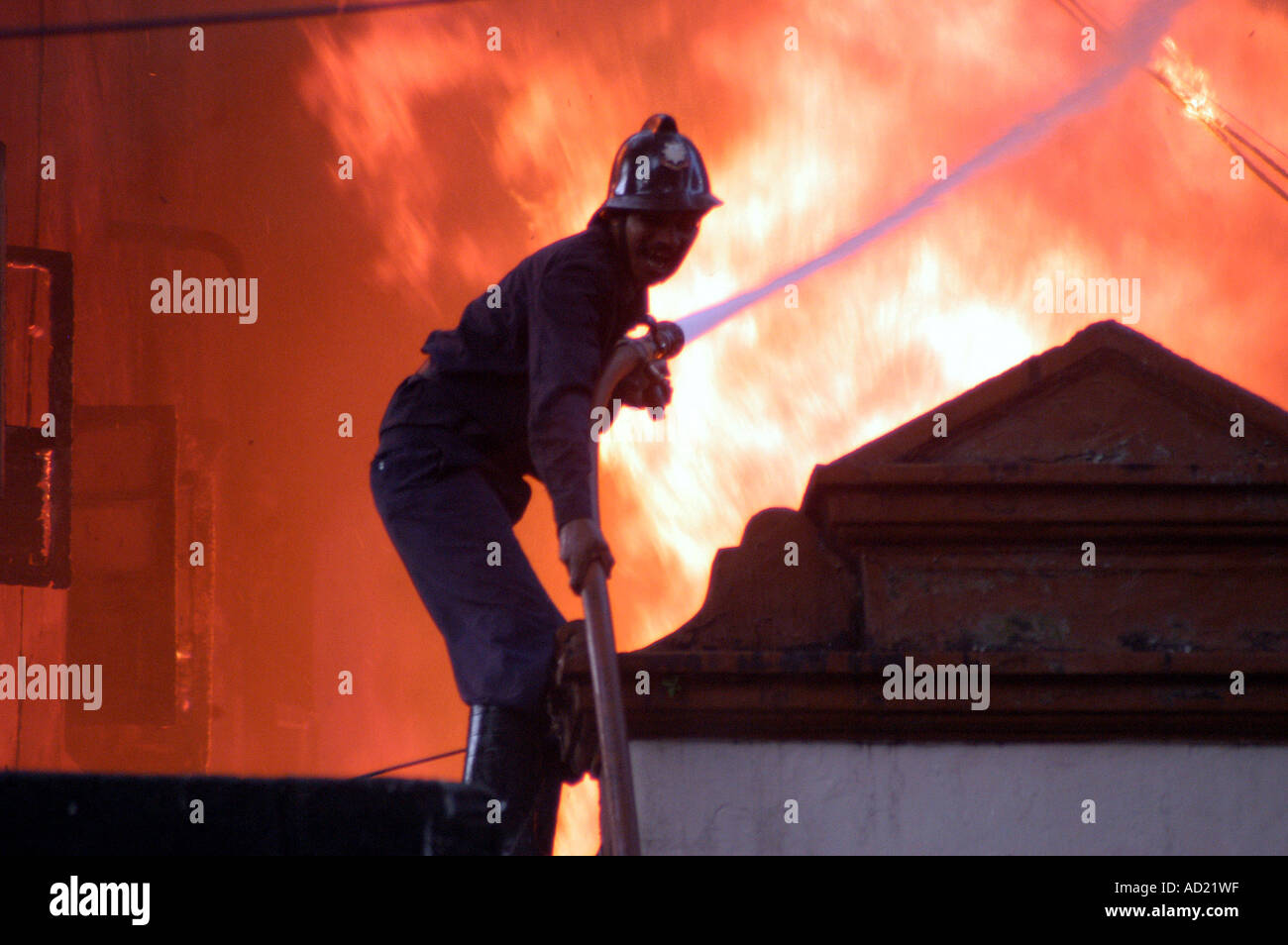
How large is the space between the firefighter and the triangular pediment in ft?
2.68

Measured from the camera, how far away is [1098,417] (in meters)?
4.60

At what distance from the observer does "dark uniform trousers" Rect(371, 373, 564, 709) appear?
13.8 feet

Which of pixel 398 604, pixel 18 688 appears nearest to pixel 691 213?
pixel 18 688

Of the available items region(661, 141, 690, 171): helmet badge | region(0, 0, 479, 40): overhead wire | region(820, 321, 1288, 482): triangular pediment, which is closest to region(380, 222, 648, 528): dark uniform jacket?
region(661, 141, 690, 171): helmet badge

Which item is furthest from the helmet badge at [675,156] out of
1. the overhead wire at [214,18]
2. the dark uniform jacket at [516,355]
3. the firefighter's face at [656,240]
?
the overhead wire at [214,18]

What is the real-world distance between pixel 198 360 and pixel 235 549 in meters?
1.83

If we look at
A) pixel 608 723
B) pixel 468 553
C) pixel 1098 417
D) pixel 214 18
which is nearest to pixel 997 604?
pixel 1098 417

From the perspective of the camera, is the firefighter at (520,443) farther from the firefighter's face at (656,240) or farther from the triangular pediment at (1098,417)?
the triangular pediment at (1098,417)

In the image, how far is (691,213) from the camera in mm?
4465

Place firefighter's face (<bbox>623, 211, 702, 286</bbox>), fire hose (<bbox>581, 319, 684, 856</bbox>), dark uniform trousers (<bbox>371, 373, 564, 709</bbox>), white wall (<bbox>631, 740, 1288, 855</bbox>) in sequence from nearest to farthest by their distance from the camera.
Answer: fire hose (<bbox>581, 319, 684, 856</bbox>)
white wall (<bbox>631, 740, 1288, 855</bbox>)
dark uniform trousers (<bbox>371, 373, 564, 709</bbox>)
firefighter's face (<bbox>623, 211, 702, 286</bbox>)

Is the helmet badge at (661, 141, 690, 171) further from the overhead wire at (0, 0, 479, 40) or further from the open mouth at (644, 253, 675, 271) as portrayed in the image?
the overhead wire at (0, 0, 479, 40)

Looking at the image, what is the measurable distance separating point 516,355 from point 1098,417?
1652 mm

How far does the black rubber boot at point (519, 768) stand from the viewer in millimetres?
4062
